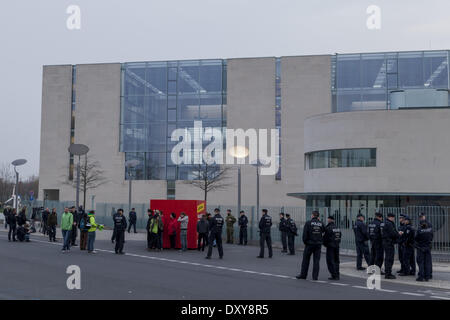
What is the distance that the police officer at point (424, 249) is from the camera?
15219mm

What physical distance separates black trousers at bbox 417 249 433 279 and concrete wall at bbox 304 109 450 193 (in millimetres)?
13992

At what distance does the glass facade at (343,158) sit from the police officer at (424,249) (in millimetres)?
15020

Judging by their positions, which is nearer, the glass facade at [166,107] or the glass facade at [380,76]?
the glass facade at [380,76]

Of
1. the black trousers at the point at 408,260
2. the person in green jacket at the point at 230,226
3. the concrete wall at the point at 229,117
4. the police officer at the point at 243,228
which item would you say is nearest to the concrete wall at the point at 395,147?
the police officer at the point at 243,228

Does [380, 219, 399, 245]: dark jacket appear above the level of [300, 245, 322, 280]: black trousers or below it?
above

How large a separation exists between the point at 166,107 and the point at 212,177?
29.9 ft

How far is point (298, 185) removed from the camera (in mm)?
51219

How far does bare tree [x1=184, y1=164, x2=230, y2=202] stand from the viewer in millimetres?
50531

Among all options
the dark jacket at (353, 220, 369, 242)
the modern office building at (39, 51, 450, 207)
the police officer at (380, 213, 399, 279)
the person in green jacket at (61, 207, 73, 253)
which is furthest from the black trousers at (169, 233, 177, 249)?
the modern office building at (39, 51, 450, 207)

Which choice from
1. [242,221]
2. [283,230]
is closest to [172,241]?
[283,230]

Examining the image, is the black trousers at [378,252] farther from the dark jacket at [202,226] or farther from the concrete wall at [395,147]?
the concrete wall at [395,147]

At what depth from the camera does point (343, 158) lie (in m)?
31.3

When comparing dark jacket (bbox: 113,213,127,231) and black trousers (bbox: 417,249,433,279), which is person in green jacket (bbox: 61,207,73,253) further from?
black trousers (bbox: 417,249,433,279)

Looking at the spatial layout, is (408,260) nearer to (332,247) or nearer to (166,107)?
(332,247)
